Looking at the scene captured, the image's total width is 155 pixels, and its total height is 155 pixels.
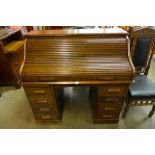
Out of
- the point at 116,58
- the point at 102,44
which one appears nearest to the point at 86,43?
the point at 102,44

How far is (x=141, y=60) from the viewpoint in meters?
1.89

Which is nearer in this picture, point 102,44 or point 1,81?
point 102,44

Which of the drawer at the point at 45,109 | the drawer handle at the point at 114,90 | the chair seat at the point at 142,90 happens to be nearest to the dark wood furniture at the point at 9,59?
the drawer at the point at 45,109

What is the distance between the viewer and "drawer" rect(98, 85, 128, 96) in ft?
4.94

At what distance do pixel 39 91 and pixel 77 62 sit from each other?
1.84 ft

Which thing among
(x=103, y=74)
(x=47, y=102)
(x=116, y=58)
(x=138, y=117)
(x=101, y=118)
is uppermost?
(x=116, y=58)

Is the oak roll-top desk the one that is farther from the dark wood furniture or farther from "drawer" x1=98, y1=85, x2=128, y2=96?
the dark wood furniture

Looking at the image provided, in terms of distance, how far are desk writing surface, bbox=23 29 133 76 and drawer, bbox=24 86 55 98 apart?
231mm

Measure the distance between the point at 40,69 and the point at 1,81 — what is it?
5.36ft

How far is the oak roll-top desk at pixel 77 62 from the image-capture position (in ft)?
4.58

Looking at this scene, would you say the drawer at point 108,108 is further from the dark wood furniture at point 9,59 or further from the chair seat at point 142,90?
the dark wood furniture at point 9,59

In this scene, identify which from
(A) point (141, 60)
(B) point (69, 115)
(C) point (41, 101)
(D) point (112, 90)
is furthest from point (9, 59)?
(A) point (141, 60)
